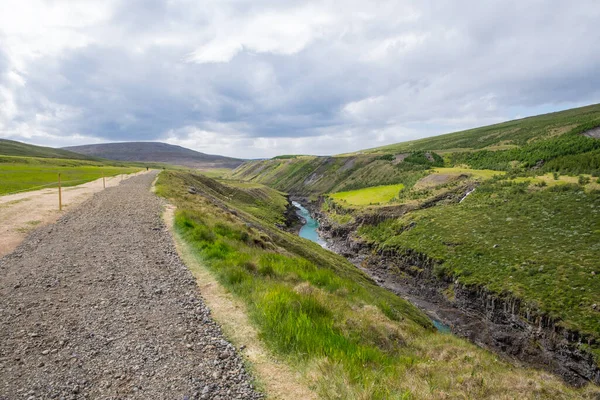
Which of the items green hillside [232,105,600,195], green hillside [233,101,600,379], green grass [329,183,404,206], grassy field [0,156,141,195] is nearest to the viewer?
green hillside [233,101,600,379]

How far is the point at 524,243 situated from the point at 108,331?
38357 mm

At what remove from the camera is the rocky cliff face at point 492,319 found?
69.0 ft

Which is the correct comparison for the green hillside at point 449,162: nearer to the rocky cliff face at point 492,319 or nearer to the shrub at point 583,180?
the shrub at point 583,180

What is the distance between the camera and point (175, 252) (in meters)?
15.0

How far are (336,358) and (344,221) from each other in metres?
60.0

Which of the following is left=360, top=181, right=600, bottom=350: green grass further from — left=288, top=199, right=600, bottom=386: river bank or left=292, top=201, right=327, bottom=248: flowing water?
left=292, top=201, right=327, bottom=248: flowing water

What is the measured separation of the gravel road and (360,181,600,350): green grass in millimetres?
25994

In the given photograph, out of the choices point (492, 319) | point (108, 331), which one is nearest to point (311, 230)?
point (492, 319)

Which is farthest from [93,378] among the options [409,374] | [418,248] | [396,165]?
[396,165]

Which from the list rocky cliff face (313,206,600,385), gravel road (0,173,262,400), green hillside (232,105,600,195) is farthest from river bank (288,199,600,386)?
green hillside (232,105,600,195)

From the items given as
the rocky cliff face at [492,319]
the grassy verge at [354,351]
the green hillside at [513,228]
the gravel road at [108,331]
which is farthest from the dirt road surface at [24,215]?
the green hillside at [513,228]

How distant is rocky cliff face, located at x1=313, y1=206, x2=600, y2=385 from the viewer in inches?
828

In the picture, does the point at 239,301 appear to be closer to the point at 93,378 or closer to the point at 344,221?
the point at 93,378

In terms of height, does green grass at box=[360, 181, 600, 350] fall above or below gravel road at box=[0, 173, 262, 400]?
below
